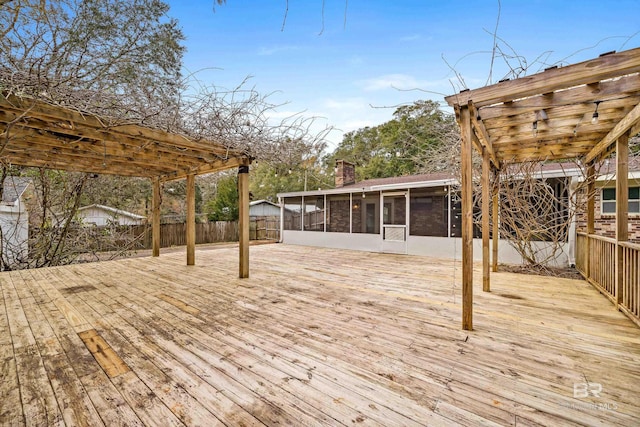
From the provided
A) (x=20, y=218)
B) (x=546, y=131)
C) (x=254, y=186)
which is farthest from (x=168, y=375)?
(x=254, y=186)

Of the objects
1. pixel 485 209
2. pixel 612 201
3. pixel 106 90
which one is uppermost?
pixel 106 90

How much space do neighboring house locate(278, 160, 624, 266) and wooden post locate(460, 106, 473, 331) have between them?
4.31 metres

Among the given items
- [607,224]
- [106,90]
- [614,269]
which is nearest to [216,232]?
[106,90]

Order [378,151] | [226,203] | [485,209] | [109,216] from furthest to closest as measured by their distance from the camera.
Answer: [378,151]
[226,203]
[109,216]
[485,209]

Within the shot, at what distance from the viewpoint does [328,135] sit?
14.1 ft

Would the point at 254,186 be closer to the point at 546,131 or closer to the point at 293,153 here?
the point at 293,153

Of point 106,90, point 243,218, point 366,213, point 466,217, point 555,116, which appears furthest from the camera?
point 366,213

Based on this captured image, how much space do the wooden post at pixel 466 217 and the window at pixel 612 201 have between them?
21.5 ft

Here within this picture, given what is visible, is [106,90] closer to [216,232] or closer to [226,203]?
[216,232]

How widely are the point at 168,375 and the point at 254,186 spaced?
2692 cm

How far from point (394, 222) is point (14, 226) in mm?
9813

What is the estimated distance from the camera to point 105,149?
12.3ft

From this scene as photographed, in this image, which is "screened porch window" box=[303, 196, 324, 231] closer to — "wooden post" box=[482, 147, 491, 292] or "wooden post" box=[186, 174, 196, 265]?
"wooden post" box=[186, 174, 196, 265]

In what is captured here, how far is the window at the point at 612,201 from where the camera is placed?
20.6 ft
